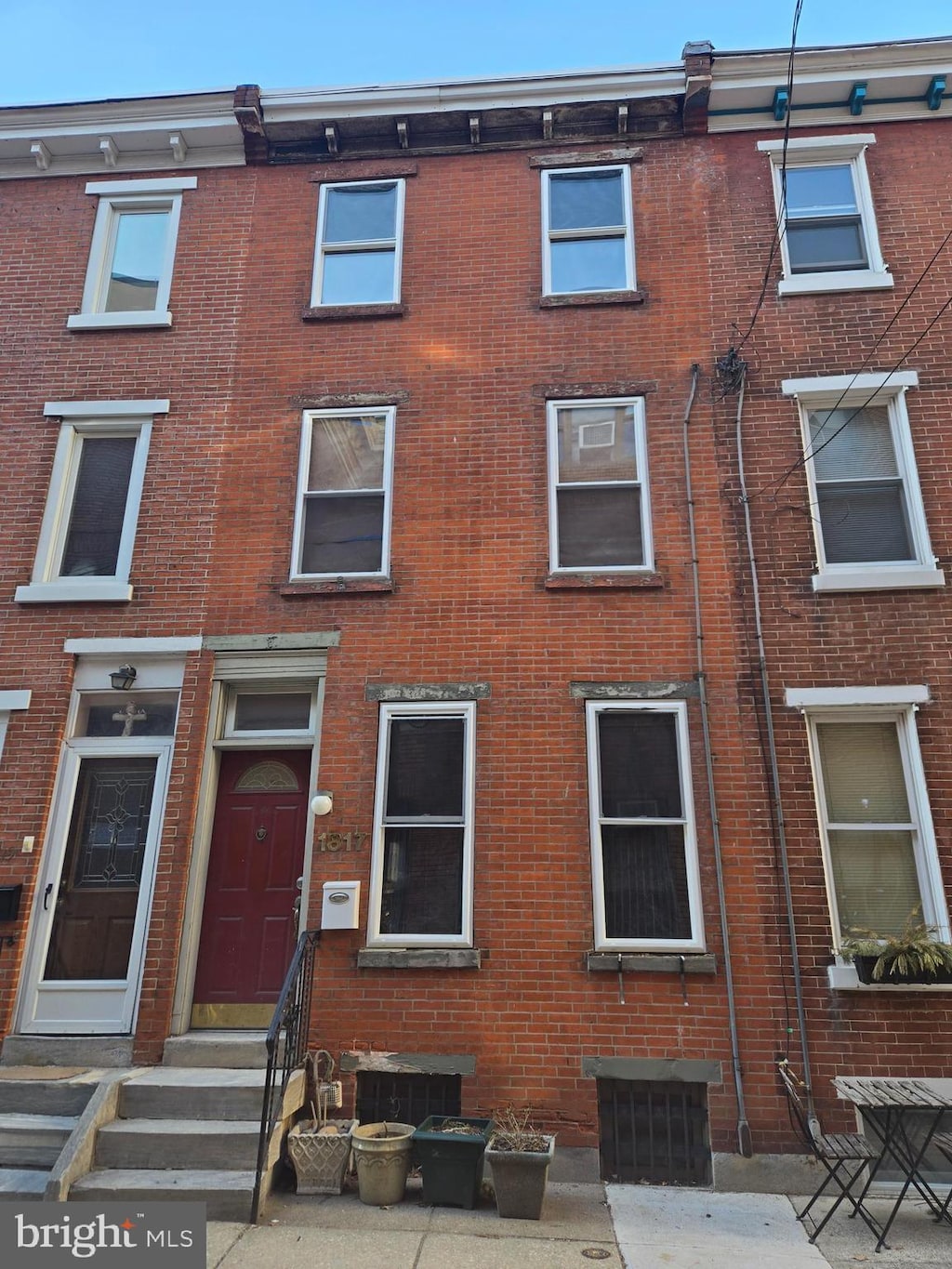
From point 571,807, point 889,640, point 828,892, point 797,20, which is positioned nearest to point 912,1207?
point 828,892

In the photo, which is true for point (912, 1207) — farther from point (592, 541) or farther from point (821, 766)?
point (592, 541)

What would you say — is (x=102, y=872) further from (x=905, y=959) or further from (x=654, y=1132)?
(x=905, y=959)

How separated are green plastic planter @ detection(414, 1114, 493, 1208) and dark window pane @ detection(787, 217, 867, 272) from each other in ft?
28.0

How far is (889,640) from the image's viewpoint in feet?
23.9

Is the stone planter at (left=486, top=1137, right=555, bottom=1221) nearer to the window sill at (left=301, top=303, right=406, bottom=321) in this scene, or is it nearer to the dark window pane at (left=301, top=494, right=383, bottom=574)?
the dark window pane at (left=301, top=494, right=383, bottom=574)

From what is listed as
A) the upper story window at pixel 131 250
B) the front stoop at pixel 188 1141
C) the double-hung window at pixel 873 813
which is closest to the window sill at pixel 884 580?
the double-hung window at pixel 873 813

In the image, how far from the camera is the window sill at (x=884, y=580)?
24.3ft

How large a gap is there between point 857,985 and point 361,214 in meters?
9.07

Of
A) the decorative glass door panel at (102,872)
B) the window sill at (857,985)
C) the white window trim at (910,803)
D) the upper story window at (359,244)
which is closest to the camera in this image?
the window sill at (857,985)

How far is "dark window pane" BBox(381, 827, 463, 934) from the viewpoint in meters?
7.00

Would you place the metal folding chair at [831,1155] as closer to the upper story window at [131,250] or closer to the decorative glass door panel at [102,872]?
the decorative glass door panel at [102,872]

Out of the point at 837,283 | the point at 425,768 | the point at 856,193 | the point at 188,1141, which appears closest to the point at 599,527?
the point at 425,768

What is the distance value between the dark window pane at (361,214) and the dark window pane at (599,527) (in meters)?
3.86

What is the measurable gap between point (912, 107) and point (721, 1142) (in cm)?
1026
